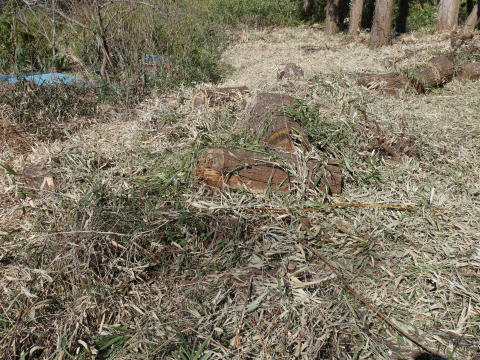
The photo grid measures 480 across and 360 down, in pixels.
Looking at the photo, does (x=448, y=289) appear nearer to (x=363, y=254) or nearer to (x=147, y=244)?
(x=363, y=254)

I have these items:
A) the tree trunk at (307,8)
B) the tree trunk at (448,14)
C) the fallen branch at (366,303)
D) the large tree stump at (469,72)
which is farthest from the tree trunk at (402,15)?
the fallen branch at (366,303)

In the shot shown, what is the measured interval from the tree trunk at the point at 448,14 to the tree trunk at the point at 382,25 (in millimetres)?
1744

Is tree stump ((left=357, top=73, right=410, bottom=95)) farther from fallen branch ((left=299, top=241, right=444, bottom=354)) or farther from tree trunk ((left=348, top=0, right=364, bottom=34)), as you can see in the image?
tree trunk ((left=348, top=0, right=364, bottom=34))

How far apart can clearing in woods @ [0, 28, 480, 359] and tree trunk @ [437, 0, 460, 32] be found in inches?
301

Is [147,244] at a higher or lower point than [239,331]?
higher

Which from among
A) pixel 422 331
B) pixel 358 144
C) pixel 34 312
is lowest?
pixel 422 331

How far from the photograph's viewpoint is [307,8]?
49.2 feet

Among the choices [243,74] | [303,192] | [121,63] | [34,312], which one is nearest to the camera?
[34,312]

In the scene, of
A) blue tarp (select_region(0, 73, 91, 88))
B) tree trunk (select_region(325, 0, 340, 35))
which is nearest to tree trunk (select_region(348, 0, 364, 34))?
tree trunk (select_region(325, 0, 340, 35))

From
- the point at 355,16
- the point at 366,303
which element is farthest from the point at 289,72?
the point at 355,16

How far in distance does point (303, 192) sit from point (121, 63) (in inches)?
169

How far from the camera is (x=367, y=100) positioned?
4.48 metres

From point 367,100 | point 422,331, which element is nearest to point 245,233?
point 422,331

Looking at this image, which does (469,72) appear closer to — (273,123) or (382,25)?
(382,25)
